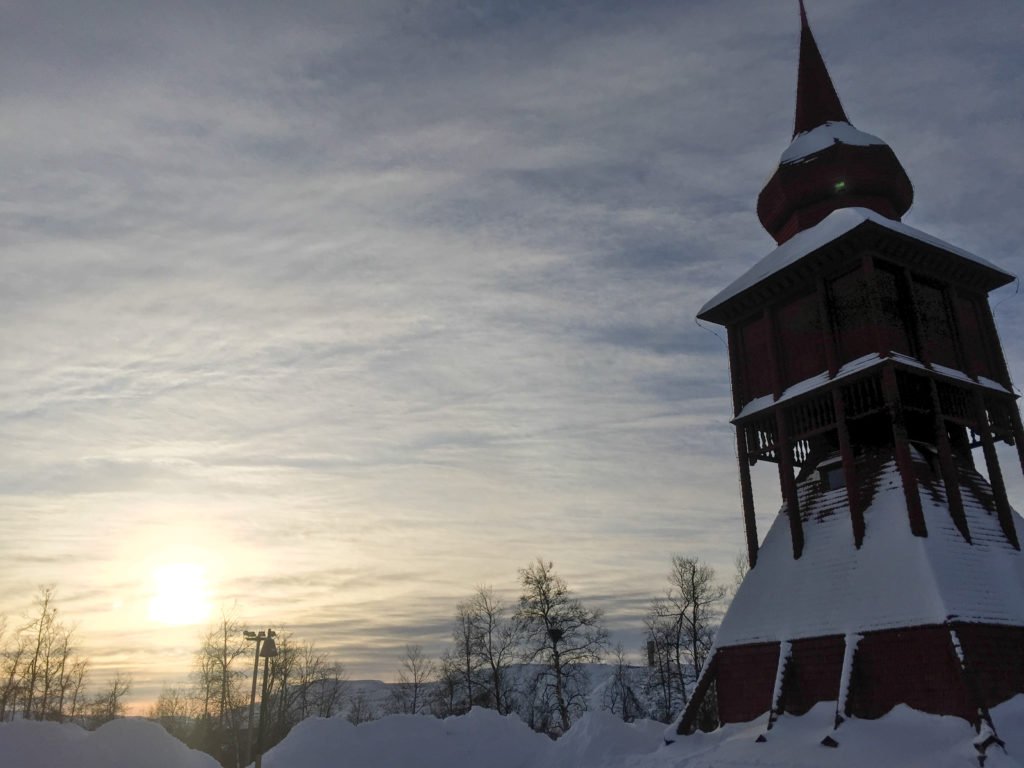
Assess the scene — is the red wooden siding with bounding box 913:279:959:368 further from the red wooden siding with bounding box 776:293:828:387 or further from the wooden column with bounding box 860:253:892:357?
the red wooden siding with bounding box 776:293:828:387

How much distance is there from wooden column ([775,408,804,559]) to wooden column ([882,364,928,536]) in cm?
318

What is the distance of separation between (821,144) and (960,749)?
20.1m

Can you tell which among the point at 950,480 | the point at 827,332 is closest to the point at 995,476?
the point at 950,480

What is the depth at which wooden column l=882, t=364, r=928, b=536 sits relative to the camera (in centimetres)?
1930

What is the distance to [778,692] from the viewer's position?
19438 millimetres

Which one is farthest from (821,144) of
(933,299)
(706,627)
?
(706,627)

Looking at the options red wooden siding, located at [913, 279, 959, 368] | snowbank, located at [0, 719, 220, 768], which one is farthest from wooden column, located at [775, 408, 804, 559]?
snowbank, located at [0, 719, 220, 768]

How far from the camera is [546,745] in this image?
2609 cm

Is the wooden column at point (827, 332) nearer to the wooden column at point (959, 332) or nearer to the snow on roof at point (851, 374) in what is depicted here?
the snow on roof at point (851, 374)

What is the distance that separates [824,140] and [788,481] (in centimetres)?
1284

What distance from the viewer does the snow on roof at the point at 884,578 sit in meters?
18.0

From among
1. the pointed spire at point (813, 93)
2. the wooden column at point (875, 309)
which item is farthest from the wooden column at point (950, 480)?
the pointed spire at point (813, 93)

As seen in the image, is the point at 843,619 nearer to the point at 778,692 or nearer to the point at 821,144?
the point at 778,692

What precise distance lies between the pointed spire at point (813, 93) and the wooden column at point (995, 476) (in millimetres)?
13014
